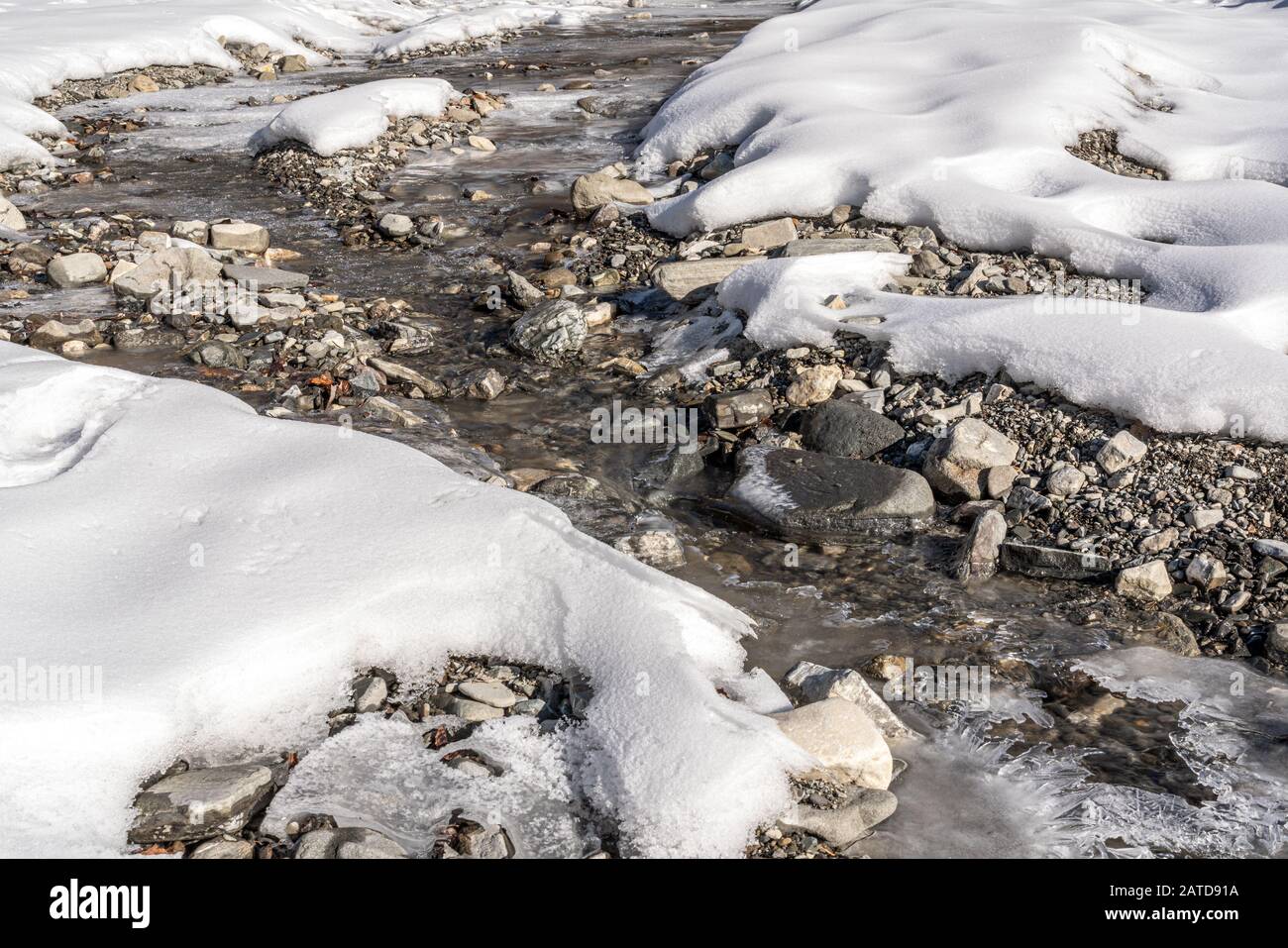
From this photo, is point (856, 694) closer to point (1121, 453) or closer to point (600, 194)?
point (1121, 453)

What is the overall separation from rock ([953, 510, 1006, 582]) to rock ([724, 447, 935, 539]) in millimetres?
350

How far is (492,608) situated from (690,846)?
1.21m

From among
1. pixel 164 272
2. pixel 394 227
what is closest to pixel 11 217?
pixel 164 272

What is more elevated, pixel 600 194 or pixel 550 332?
pixel 600 194

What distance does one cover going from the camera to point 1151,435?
5.07m

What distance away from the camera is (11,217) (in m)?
8.71

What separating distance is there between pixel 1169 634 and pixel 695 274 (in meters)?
4.25

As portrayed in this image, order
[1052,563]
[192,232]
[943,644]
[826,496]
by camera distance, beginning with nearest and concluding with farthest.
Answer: [943,644]
[1052,563]
[826,496]
[192,232]

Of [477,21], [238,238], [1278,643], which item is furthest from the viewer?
[477,21]

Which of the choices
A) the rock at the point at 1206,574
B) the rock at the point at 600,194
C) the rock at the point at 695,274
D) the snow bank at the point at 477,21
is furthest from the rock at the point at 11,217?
the snow bank at the point at 477,21

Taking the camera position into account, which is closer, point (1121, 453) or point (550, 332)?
point (1121, 453)

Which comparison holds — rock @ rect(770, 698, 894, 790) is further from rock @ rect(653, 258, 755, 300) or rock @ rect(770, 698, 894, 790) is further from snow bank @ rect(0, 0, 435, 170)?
snow bank @ rect(0, 0, 435, 170)
